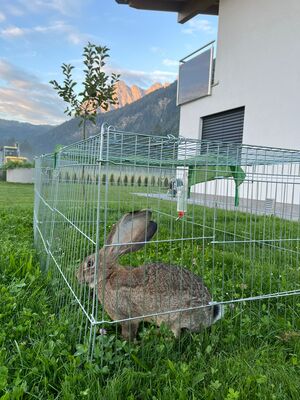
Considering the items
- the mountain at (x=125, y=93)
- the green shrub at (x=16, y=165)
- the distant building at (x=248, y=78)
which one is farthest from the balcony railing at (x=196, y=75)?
the green shrub at (x=16, y=165)

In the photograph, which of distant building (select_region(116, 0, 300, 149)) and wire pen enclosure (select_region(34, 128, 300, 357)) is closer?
wire pen enclosure (select_region(34, 128, 300, 357))

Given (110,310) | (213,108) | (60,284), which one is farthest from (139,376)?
(213,108)

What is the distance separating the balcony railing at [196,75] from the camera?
313 inches

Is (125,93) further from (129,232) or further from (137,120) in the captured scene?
(129,232)

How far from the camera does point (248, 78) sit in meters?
6.89

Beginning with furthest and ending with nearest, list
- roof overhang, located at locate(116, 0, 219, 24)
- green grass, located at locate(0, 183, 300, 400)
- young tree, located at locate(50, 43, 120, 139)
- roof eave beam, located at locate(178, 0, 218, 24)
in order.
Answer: roof overhang, located at locate(116, 0, 219, 24) < roof eave beam, located at locate(178, 0, 218, 24) < young tree, located at locate(50, 43, 120, 139) < green grass, located at locate(0, 183, 300, 400)

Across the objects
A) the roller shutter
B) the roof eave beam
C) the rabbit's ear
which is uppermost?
the roof eave beam

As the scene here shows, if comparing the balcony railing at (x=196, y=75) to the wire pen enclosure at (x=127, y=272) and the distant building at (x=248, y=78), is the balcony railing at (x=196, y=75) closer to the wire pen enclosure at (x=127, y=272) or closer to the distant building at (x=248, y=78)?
the distant building at (x=248, y=78)

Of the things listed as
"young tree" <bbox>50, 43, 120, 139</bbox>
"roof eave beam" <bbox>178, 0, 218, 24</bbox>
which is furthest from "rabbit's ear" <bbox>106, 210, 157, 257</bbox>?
"roof eave beam" <bbox>178, 0, 218, 24</bbox>

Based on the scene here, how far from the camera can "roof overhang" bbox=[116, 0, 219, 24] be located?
367 inches

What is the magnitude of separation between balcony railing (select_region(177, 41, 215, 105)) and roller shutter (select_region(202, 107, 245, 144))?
588 millimetres

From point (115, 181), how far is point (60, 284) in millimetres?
727

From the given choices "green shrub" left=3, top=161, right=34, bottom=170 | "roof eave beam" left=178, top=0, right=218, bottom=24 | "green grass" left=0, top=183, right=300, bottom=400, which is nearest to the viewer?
"green grass" left=0, top=183, right=300, bottom=400

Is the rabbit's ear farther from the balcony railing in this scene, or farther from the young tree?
the balcony railing
